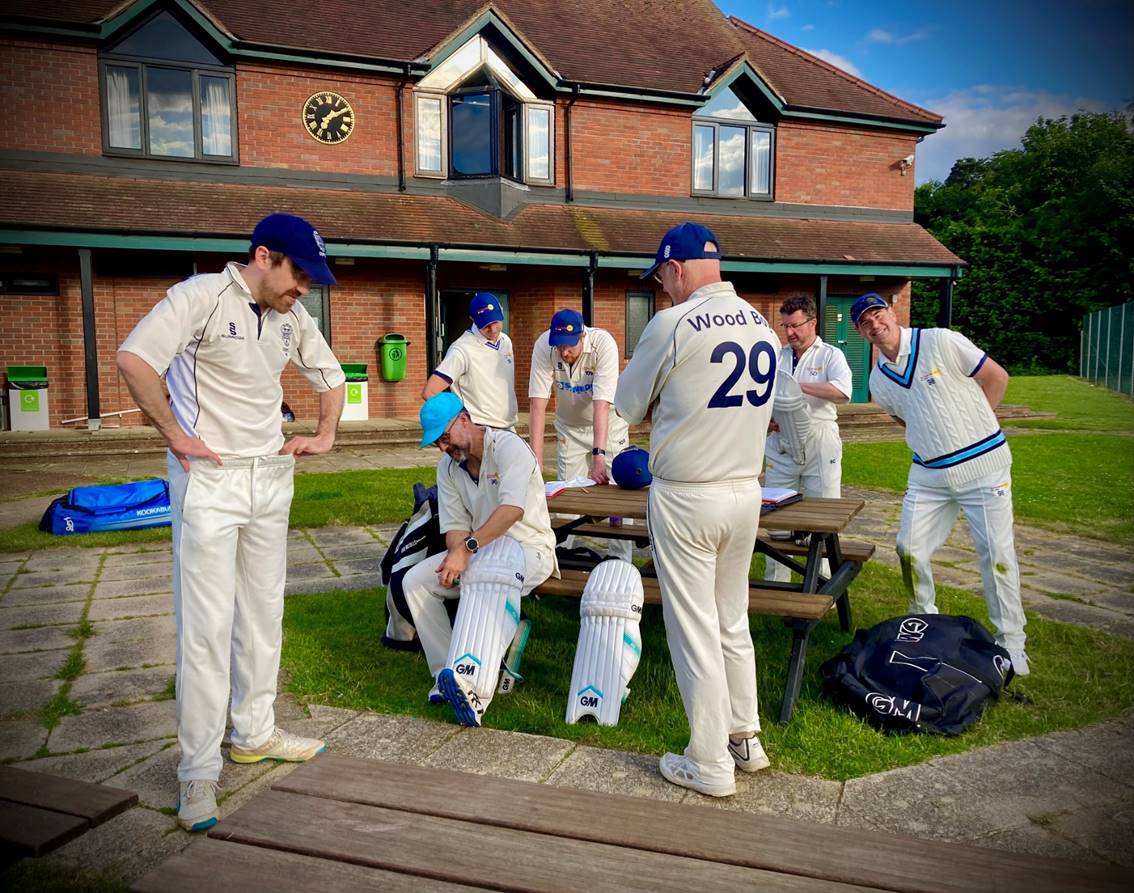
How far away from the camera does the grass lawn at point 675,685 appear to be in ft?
13.7

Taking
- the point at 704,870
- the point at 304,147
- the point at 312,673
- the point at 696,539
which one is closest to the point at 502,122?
the point at 304,147

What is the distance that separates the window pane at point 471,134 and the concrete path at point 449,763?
14646mm

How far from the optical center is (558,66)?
19828 millimetres

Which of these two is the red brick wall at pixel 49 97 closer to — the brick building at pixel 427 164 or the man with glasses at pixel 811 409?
the brick building at pixel 427 164

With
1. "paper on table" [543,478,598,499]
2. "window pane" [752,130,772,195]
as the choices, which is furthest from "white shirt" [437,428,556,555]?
"window pane" [752,130,772,195]

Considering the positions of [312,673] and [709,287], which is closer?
[709,287]

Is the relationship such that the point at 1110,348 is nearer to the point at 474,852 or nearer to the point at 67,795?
the point at 474,852

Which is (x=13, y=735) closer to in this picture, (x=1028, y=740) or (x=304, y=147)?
(x=1028, y=740)

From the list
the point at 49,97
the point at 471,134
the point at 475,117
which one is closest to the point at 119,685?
the point at 49,97

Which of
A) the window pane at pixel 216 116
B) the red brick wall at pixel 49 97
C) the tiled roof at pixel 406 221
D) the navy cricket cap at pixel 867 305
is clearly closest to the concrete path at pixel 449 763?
the navy cricket cap at pixel 867 305

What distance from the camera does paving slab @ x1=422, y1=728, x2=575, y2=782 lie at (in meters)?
3.91

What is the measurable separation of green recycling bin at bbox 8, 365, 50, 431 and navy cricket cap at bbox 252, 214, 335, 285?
1423 cm

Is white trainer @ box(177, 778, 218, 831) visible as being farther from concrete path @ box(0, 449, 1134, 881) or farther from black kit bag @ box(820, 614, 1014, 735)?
black kit bag @ box(820, 614, 1014, 735)

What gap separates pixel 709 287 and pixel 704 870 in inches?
82.4
